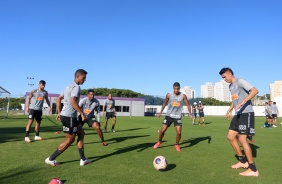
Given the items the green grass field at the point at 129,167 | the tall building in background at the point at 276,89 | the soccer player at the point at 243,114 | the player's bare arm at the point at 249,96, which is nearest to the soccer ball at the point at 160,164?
the green grass field at the point at 129,167

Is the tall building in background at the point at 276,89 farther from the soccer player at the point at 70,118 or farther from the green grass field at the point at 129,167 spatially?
the soccer player at the point at 70,118

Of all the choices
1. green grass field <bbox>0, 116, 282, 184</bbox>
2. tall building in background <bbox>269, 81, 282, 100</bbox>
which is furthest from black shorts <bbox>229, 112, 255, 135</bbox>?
tall building in background <bbox>269, 81, 282, 100</bbox>

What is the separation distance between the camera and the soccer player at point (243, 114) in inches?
214

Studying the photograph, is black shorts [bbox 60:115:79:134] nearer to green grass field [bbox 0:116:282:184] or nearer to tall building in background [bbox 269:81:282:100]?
green grass field [bbox 0:116:282:184]

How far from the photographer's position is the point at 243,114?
18.9 ft

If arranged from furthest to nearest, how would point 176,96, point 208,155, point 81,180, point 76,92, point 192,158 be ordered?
point 176,96 < point 208,155 < point 192,158 < point 76,92 < point 81,180

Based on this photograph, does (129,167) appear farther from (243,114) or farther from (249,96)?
(249,96)

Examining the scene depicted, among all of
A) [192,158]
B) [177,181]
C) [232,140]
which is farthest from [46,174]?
[232,140]

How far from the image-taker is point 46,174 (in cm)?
502

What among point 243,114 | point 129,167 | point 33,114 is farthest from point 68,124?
point 33,114

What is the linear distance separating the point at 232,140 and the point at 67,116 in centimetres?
422

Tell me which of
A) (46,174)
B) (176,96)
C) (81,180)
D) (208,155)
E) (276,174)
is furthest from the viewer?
(176,96)

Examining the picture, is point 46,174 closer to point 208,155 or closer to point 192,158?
point 192,158

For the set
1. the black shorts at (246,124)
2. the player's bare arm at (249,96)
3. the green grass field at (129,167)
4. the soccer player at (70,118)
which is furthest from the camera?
the soccer player at (70,118)
